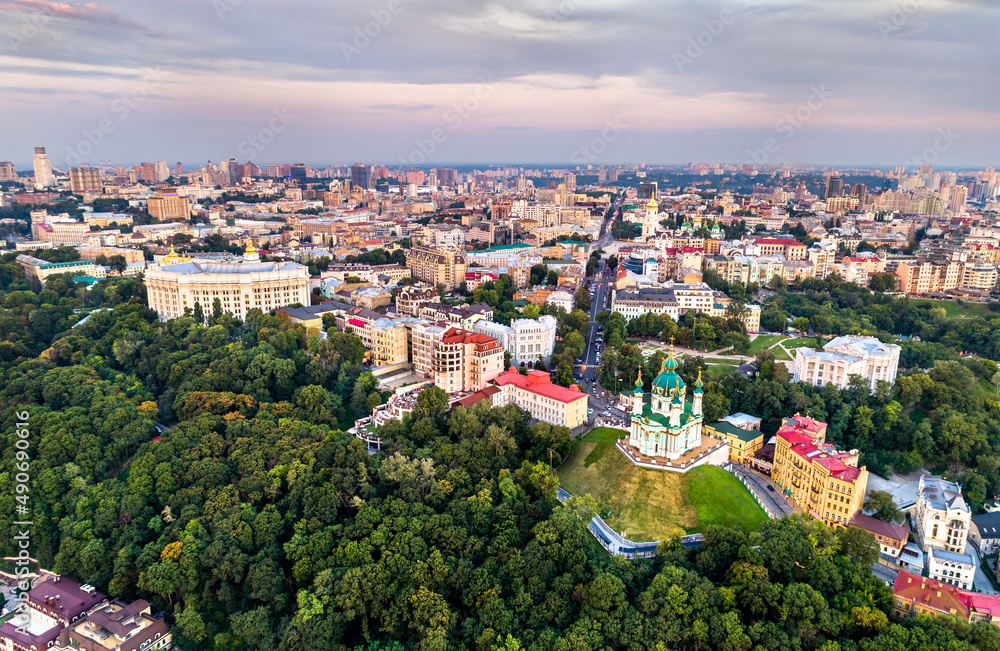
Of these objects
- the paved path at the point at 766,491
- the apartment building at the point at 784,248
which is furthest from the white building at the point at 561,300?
the apartment building at the point at 784,248

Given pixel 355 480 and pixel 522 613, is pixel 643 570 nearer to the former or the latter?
pixel 522 613

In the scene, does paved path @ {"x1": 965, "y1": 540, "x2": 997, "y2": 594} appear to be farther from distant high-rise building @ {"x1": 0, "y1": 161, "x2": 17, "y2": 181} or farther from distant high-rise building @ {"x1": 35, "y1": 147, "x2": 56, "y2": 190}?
distant high-rise building @ {"x1": 0, "y1": 161, "x2": 17, "y2": 181}

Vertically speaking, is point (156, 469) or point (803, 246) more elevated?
point (803, 246)

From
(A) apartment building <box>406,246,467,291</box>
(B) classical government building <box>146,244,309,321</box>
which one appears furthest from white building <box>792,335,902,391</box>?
(B) classical government building <box>146,244,309,321</box>

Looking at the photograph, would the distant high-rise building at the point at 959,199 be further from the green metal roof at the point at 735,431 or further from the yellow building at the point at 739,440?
the yellow building at the point at 739,440

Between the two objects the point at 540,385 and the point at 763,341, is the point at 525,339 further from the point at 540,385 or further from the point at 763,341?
the point at 763,341

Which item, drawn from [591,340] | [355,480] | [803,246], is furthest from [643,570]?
[803,246]
